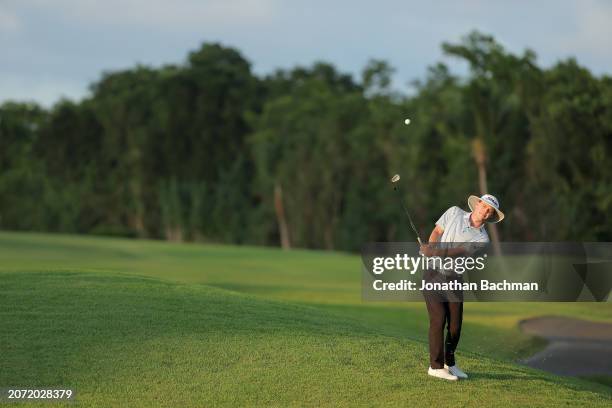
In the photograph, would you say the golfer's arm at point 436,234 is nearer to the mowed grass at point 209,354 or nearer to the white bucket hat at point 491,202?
the white bucket hat at point 491,202

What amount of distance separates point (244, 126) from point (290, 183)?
32.2 ft

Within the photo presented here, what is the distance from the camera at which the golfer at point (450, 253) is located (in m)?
9.95

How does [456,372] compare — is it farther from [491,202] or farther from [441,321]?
[491,202]

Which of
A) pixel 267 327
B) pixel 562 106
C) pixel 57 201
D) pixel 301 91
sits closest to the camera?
pixel 267 327

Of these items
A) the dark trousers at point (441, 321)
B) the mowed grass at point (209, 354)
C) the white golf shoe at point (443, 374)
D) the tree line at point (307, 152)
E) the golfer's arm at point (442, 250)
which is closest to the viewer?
the mowed grass at point (209, 354)

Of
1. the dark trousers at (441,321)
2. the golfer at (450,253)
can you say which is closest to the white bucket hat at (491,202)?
the golfer at (450,253)

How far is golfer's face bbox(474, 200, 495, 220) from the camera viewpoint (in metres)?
9.96

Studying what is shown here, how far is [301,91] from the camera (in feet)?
236

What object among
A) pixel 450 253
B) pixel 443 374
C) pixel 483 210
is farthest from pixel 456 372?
pixel 483 210

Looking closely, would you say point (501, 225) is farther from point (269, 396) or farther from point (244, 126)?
point (269, 396)

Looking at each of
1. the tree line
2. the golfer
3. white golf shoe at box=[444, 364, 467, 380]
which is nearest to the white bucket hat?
the golfer

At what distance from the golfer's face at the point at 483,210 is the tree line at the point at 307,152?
38.5 meters

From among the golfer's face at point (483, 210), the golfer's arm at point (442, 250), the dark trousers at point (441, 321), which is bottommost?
the dark trousers at point (441, 321)

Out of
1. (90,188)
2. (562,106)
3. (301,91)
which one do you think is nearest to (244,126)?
(301,91)
